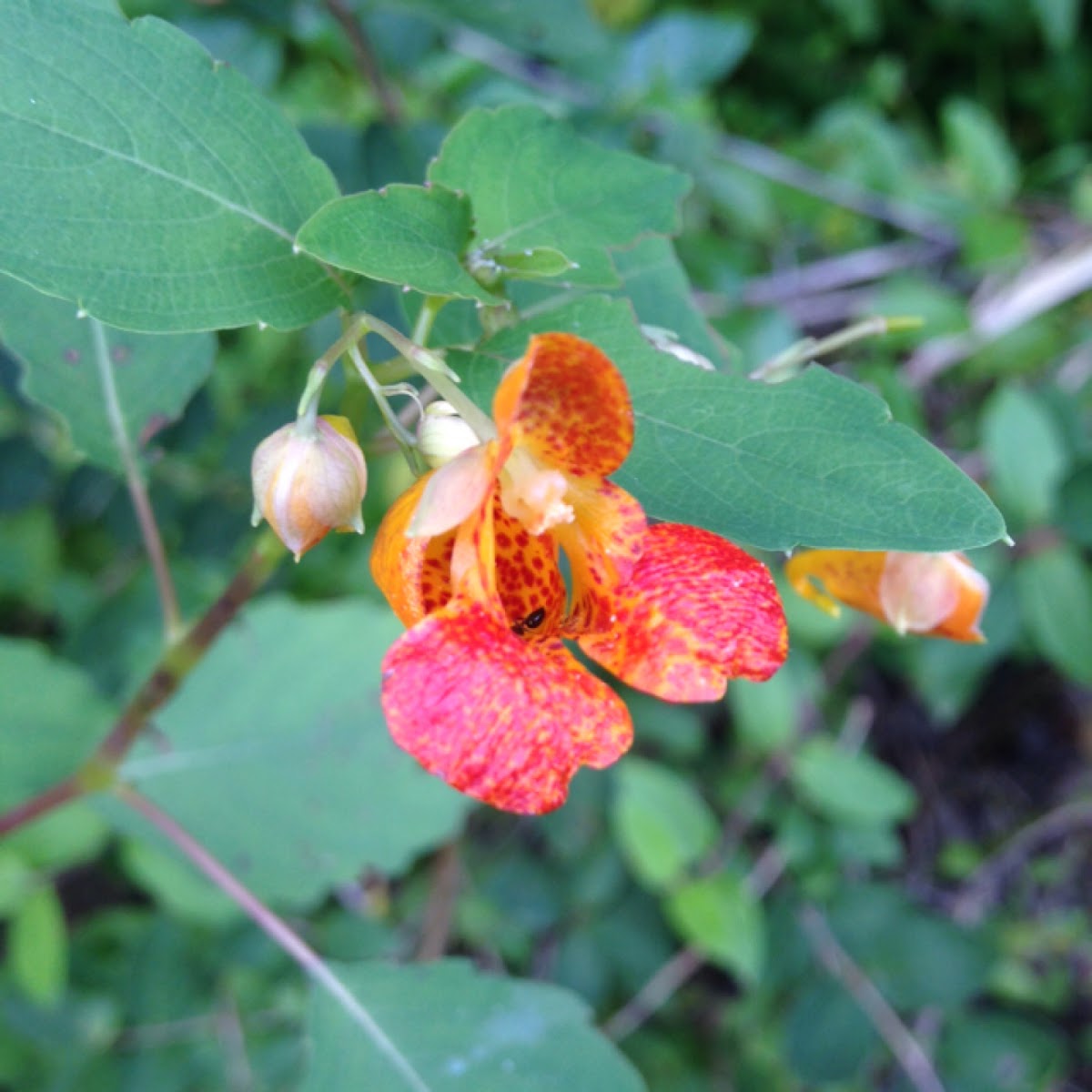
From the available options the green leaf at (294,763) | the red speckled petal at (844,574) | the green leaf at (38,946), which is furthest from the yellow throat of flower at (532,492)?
the green leaf at (38,946)

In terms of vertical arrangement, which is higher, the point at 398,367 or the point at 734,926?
the point at 398,367

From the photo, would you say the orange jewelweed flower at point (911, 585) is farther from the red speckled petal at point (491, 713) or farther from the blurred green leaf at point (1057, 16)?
the blurred green leaf at point (1057, 16)

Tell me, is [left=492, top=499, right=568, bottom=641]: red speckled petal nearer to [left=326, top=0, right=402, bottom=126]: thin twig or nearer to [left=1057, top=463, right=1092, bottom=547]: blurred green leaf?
[left=326, top=0, right=402, bottom=126]: thin twig

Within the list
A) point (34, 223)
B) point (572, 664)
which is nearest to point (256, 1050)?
point (572, 664)

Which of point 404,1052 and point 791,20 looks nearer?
point 404,1052

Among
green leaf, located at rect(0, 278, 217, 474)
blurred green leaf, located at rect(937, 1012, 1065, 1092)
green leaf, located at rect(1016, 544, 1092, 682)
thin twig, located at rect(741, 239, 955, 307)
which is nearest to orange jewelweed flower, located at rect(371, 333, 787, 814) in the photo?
green leaf, located at rect(0, 278, 217, 474)

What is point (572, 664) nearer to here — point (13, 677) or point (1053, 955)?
point (13, 677)
